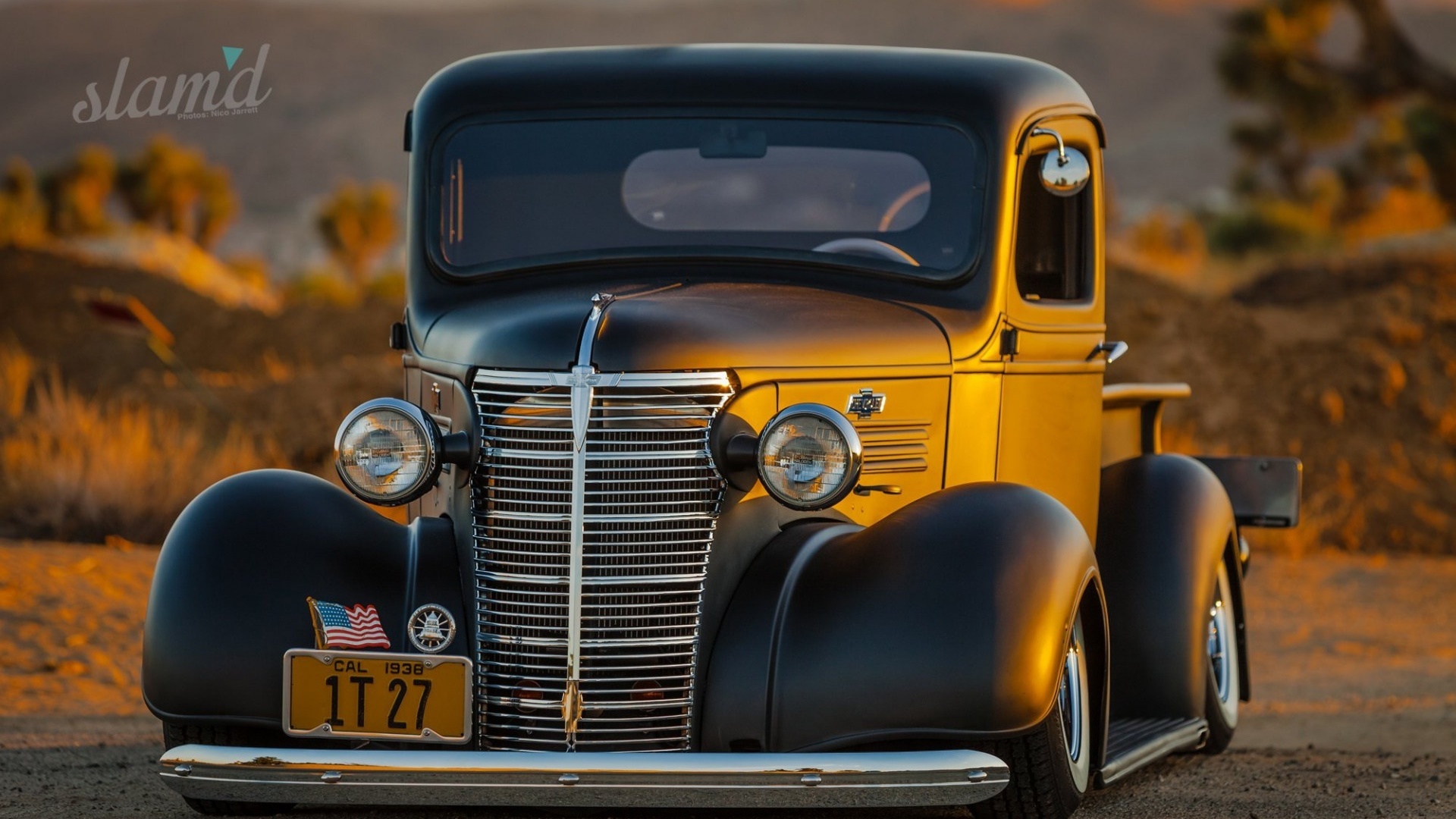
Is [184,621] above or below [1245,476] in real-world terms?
below

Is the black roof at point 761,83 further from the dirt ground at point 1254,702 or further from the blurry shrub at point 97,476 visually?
the blurry shrub at point 97,476

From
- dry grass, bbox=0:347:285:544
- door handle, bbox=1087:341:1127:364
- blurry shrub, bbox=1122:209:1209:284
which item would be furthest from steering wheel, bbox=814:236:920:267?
blurry shrub, bbox=1122:209:1209:284

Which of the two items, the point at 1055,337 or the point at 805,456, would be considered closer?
the point at 805,456

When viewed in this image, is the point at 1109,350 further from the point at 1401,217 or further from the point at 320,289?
the point at 320,289

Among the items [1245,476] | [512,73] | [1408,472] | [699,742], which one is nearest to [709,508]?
[699,742]

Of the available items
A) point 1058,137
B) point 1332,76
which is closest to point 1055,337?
point 1058,137

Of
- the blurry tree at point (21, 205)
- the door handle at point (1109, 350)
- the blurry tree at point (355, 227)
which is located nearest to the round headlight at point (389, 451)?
the door handle at point (1109, 350)

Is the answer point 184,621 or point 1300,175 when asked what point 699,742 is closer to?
point 184,621

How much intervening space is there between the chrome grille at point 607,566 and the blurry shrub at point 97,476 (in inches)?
259

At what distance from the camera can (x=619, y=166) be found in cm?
544

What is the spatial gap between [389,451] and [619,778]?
110 centimetres

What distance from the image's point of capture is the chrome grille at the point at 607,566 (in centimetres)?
429

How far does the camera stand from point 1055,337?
554 centimetres

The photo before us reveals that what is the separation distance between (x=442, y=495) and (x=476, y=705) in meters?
0.61
